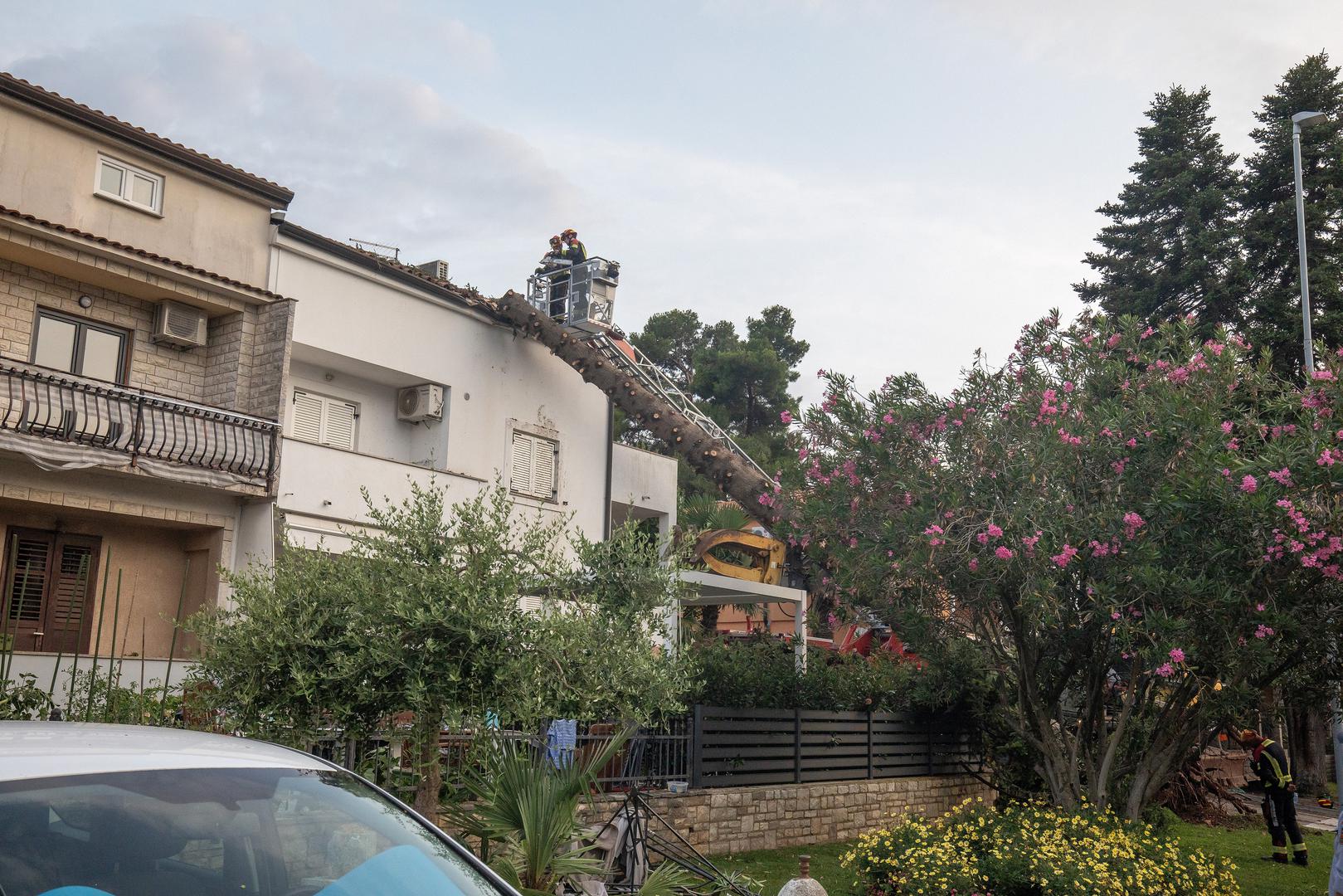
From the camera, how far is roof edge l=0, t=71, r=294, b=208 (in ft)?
47.9

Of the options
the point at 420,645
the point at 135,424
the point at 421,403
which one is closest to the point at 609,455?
the point at 421,403

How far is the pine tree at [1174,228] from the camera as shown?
26.2 m

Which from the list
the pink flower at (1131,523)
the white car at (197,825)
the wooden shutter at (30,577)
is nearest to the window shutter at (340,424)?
the wooden shutter at (30,577)

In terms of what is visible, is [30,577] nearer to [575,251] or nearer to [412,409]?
[412,409]

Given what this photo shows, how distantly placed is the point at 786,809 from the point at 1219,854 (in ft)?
19.5

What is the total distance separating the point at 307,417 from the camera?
18422 mm

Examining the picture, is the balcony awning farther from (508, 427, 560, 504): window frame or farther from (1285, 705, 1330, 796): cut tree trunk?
(1285, 705, 1330, 796): cut tree trunk

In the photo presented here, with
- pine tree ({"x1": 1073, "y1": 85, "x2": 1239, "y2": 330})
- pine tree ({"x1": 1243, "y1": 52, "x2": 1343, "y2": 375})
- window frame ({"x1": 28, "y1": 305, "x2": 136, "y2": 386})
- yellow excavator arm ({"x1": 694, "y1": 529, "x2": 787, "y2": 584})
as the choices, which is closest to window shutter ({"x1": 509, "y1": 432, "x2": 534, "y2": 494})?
yellow excavator arm ({"x1": 694, "y1": 529, "x2": 787, "y2": 584})

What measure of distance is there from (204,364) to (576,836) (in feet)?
38.1

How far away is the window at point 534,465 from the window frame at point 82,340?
7.03 metres

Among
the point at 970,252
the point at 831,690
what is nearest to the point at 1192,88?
the point at 970,252

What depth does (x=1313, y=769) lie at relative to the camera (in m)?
26.6

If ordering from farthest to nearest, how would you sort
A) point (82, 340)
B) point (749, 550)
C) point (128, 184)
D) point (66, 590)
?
point (749, 550), point (128, 184), point (82, 340), point (66, 590)

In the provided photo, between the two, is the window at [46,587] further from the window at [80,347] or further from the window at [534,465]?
the window at [534,465]
